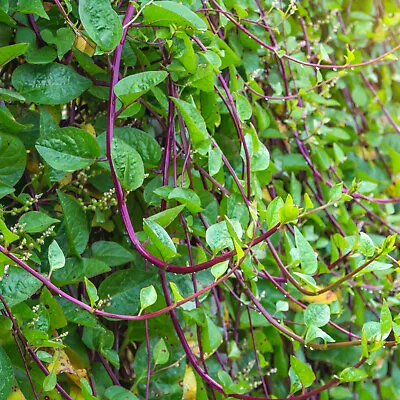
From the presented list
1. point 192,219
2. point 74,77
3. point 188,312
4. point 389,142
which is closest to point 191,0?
point 74,77

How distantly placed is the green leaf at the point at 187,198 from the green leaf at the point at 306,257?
124 millimetres

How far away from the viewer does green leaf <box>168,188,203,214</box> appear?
682 millimetres

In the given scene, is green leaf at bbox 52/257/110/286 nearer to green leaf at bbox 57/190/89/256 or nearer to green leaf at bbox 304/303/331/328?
green leaf at bbox 57/190/89/256

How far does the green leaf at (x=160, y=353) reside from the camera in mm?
743

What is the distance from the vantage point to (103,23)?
632 mm

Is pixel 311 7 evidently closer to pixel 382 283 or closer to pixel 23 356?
pixel 382 283

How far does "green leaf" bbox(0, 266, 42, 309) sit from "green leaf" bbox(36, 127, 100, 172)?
0.13 metres

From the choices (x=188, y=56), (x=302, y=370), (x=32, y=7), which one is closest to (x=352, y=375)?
(x=302, y=370)

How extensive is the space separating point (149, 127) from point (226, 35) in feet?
0.77

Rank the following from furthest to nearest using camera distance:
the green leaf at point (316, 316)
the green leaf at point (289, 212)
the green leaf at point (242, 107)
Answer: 1. the green leaf at point (242, 107)
2. the green leaf at point (316, 316)
3. the green leaf at point (289, 212)

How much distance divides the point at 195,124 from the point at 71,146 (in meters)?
0.15

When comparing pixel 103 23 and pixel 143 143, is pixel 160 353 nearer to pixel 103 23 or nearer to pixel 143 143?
pixel 143 143

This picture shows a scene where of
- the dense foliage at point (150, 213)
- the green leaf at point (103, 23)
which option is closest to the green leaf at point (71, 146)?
the dense foliage at point (150, 213)

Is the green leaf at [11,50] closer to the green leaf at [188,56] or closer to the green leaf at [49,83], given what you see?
the green leaf at [49,83]
